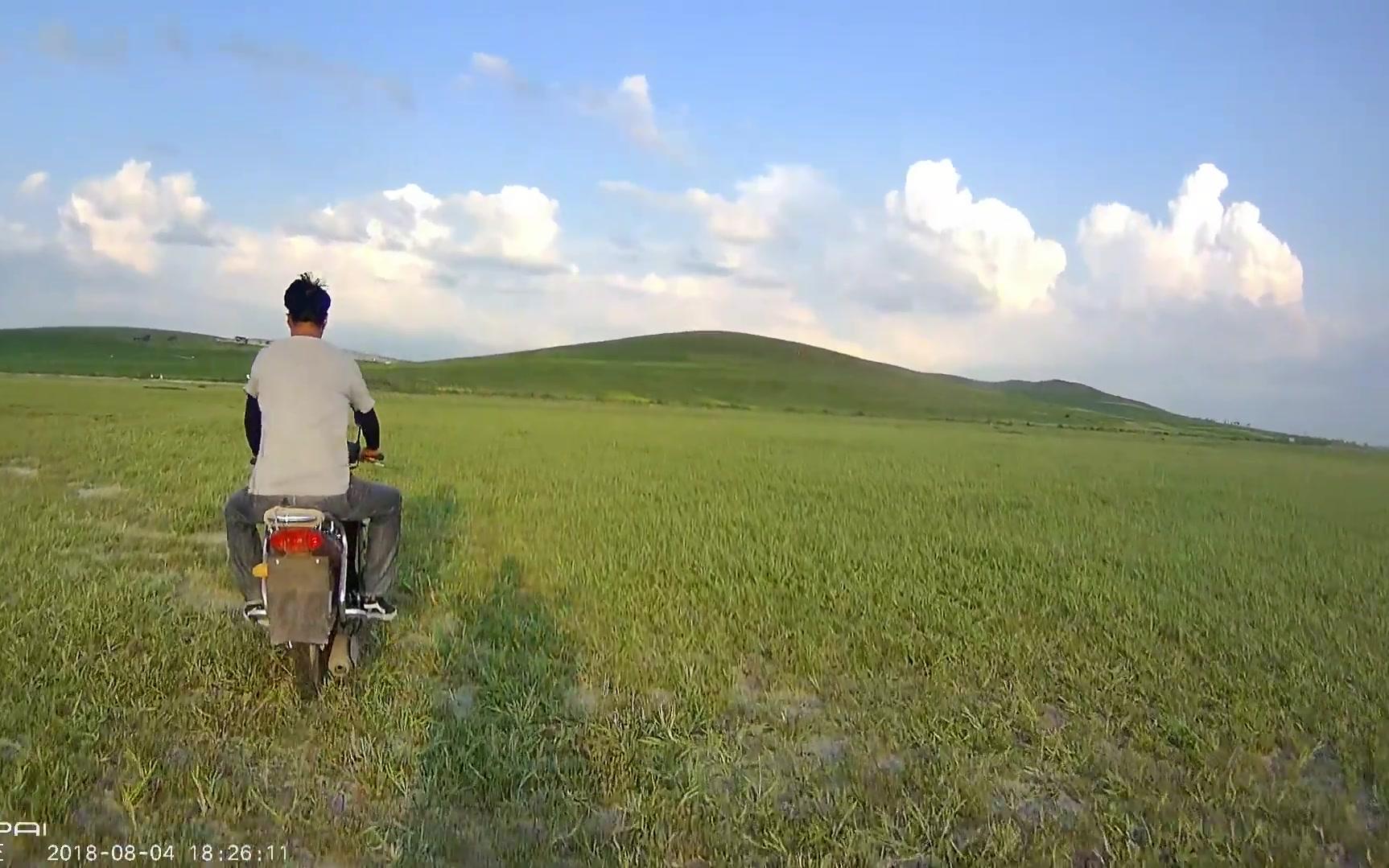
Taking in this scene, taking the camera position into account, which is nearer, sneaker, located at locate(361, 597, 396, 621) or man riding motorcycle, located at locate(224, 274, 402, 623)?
man riding motorcycle, located at locate(224, 274, 402, 623)

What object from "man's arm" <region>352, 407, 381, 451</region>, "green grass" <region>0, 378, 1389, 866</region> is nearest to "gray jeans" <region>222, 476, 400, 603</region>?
"man's arm" <region>352, 407, 381, 451</region>

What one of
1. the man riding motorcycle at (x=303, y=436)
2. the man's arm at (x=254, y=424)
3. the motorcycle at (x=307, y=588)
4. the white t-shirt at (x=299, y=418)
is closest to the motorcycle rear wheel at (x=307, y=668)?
the motorcycle at (x=307, y=588)

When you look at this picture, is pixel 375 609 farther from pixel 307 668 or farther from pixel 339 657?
pixel 307 668

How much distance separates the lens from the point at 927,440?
3381 centimetres

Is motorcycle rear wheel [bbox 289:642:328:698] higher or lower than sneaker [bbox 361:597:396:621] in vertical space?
lower

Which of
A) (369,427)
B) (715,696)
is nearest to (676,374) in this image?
(369,427)

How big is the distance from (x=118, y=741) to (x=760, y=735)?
301cm

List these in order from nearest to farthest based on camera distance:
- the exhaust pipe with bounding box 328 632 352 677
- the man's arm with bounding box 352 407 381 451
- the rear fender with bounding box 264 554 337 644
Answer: the rear fender with bounding box 264 554 337 644, the exhaust pipe with bounding box 328 632 352 677, the man's arm with bounding box 352 407 381 451

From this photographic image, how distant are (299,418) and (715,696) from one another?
273 cm

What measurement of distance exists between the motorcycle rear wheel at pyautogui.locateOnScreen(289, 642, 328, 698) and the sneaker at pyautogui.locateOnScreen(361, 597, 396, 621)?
1.31ft

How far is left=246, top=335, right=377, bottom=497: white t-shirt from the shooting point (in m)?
5.18

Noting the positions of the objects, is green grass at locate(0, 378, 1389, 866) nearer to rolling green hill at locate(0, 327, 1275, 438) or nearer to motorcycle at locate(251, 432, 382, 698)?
motorcycle at locate(251, 432, 382, 698)

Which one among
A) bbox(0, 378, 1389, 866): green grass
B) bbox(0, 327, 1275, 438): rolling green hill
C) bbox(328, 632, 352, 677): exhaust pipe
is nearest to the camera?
bbox(0, 378, 1389, 866): green grass

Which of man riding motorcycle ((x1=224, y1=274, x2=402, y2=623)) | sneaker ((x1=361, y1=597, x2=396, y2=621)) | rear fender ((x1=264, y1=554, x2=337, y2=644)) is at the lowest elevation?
sneaker ((x1=361, y1=597, x2=396, y2=621))
